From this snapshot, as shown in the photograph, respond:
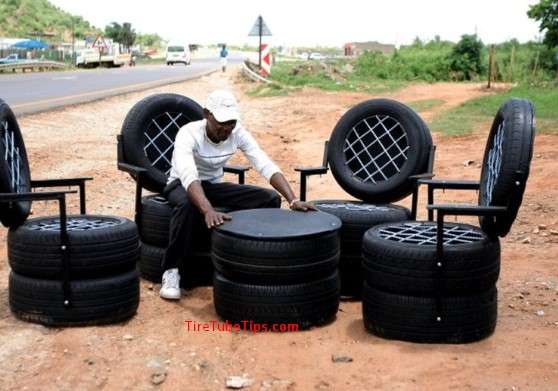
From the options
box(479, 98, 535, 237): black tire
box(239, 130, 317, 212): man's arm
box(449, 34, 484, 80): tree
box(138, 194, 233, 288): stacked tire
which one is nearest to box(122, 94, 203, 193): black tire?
box(138, 194, 233, 288): stacked tire

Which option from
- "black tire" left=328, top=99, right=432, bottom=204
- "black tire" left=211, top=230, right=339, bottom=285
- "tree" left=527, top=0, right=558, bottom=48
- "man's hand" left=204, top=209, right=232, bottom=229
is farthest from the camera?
"tree" left=527, top=0, right=558, bottom=48

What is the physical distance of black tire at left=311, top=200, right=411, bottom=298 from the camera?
5977 millimetres

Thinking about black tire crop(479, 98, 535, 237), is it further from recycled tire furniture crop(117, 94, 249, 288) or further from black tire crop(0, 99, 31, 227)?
black tire crop(0, 99, 31, 227)

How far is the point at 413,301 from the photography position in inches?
195

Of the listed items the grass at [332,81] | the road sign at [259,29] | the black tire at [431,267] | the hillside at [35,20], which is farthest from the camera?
the hillside at [35,20]

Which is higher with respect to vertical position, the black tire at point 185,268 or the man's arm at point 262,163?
the man's arm at point 262,163

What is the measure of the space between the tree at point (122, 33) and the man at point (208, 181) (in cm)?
11296

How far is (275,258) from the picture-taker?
16.5 feet

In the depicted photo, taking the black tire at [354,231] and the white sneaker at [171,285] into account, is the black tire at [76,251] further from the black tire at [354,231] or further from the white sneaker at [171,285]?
the black tire at [354,231]

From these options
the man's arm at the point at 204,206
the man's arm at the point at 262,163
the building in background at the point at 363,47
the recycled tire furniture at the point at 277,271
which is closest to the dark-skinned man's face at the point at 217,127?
the man's arm at the point at 262,163

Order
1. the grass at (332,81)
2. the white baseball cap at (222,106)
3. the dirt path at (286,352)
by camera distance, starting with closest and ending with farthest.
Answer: the dirt path at (286,352), the white baseball cap at (222,106), the grass at (332,81)

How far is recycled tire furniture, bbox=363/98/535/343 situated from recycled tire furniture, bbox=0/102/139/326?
166cm

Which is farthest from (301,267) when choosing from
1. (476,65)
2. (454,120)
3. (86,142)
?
(476,65)

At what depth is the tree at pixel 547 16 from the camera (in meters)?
32.5
